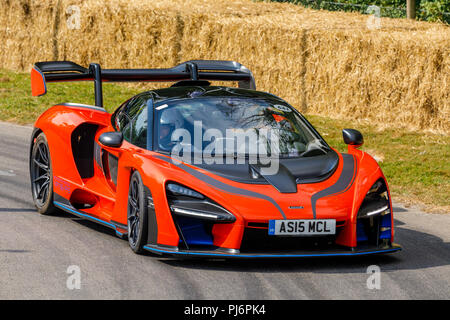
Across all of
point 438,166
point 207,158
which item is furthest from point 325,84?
point 207,158

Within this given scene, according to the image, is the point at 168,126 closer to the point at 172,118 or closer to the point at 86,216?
the point at 172,118

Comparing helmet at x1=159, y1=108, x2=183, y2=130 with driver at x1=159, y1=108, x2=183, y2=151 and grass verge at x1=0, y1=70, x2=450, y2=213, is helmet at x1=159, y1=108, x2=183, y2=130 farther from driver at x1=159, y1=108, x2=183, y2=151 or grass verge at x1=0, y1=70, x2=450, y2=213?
grass verge at x1=0, y1=70, x2=450, y2=213

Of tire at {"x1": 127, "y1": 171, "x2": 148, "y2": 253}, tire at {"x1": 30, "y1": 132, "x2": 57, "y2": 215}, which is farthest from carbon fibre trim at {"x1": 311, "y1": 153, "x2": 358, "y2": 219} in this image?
tire at {"x1": 30, "y1": 132, "x2": 57, "y2": 215}

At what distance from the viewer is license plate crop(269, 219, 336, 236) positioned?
635 cm

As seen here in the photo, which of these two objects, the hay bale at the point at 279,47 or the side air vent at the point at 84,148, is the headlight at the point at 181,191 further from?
the hay bale at the point at 279,47

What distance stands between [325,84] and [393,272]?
10487 mm

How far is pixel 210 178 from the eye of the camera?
6633 millimetres

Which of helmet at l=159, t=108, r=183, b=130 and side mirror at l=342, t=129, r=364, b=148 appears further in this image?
side mirror at l=342, t=129, r=364, b=148

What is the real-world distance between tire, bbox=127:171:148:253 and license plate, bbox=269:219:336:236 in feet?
3.45

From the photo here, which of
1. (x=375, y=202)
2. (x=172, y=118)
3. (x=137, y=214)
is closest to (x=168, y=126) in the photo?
(x=172, y=118)

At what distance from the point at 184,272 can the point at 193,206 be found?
0.50 metres

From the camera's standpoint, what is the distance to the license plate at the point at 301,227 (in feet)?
20.8

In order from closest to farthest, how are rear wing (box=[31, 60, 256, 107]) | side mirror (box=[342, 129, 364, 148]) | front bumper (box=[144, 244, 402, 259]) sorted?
front bumper (box=[144, 244, 402, 259])
side mirror (box=[342, 129, 364, 148])
rear wing (box=[31, 60, 256, 107])

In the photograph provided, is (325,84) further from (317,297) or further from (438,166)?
(317,297)
